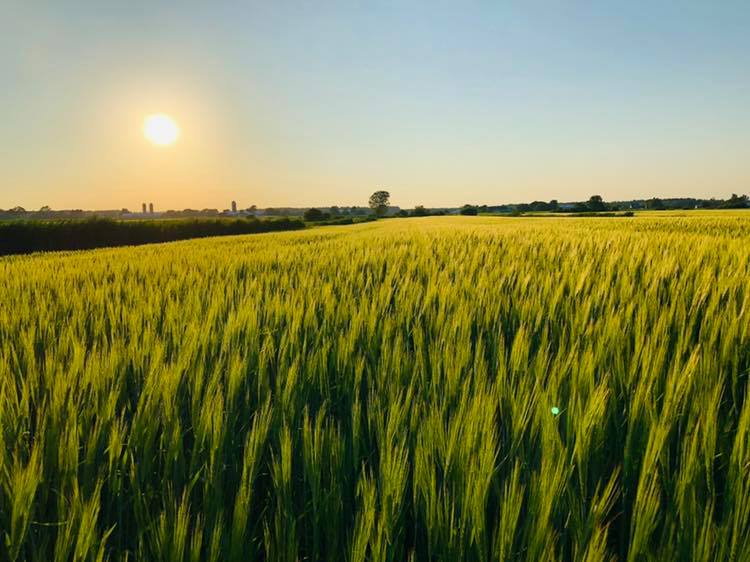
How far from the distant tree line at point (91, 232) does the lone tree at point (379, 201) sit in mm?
73890

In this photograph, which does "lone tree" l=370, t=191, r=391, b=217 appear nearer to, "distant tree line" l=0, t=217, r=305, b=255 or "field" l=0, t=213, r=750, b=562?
"distant tree line" l=0, t=217, r=305, b=255

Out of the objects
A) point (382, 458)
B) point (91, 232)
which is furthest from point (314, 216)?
point (382, 458)

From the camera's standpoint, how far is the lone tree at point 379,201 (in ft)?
366

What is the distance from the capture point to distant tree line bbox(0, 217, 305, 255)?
27.7m

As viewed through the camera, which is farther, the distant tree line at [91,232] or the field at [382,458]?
the distant tree line at [91,232]

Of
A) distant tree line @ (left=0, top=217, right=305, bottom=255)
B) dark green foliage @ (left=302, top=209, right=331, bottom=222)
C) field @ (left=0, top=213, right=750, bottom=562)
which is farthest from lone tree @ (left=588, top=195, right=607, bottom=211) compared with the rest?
field @ (left=0, top=213, right=750, bottom=562)

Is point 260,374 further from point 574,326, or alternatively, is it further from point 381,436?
point 574,326

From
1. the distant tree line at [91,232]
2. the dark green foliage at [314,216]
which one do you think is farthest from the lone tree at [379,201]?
the distant tree line at [91,232]

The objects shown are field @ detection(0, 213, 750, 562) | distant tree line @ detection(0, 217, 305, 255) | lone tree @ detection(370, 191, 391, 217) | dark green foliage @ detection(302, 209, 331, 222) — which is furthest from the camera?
lone tree @ detection(370, 191, 391, 217)

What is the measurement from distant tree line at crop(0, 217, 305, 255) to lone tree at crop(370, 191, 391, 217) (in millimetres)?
73890

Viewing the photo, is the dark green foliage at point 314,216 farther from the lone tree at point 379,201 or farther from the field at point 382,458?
the field at point 382,458

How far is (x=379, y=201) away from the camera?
113 metres

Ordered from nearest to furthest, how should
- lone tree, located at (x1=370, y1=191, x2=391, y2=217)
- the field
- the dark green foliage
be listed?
the field, the dark green foliage, lone tree, located at (x1=370, y1=191, x2=391, y2=217)

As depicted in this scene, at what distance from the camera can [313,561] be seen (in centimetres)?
66
